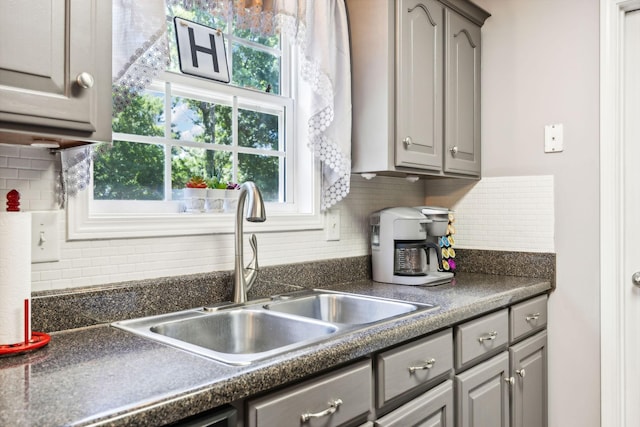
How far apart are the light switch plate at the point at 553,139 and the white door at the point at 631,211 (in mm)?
245

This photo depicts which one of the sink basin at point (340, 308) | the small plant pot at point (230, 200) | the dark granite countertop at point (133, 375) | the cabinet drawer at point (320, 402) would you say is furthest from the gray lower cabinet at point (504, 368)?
the small plant pot at point (230, 200)

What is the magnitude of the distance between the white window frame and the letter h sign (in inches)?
1.4

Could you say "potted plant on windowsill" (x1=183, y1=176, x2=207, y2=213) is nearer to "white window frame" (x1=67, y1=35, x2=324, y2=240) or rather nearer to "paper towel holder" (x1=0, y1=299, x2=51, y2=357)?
"white window frame" (x1=67, y1=35, x2=324, y2=240)

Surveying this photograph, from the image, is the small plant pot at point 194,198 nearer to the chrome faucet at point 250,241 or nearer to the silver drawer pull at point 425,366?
the chrome faucet at point 250,241

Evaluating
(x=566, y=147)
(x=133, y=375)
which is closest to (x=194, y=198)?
(x=133, y=375)

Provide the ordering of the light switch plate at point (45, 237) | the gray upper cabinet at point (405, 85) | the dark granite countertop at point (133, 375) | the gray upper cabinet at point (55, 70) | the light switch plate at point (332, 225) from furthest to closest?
the light switch plate at point (332, 225) < the gray upper cabinet at point (405, 85) < the light switch plate at point (45, 237) < the gray upper cabinet at point (55, 70) < the dark granite countertop at point (133, 375)

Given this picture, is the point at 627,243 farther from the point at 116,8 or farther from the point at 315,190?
the point at 116,8

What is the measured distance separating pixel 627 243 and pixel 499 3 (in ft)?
4.17

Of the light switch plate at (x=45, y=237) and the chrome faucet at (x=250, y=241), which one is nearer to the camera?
the light switch plate at (x=45, y=237)

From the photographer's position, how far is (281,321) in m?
1.42

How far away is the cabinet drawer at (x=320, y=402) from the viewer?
37.7 inches

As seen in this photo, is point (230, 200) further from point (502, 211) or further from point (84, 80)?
point (502, 211)

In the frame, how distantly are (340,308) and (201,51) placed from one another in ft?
3.28

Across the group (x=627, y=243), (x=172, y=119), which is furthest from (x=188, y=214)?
(x=627, y=243)
